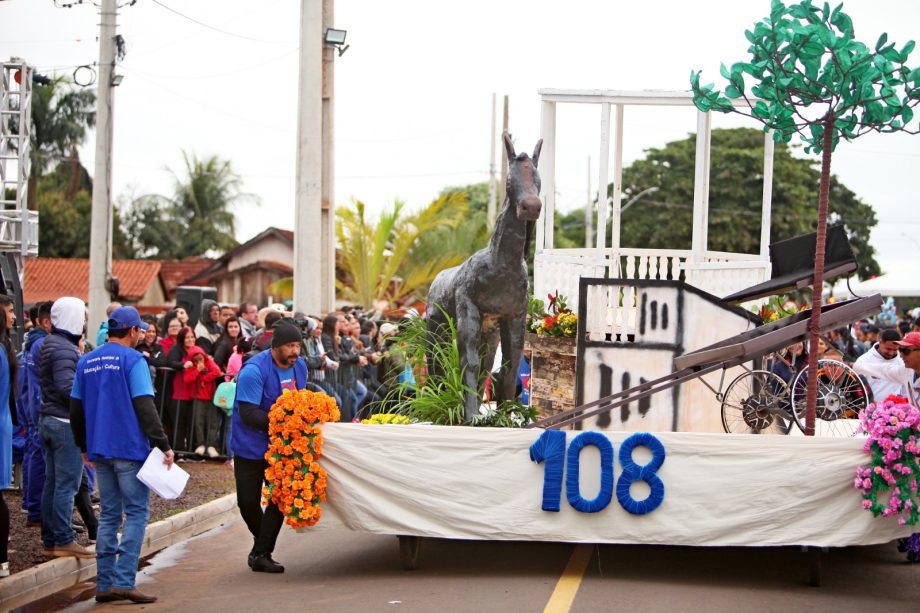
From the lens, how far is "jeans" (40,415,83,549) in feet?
29.3

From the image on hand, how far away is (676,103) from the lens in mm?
16828

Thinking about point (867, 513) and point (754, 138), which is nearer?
point (867, 513)

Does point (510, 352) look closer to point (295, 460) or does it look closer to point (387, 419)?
point (387, 419)

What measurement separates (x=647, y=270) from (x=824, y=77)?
28.3 ft

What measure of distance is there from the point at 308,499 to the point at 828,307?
16.8 ft

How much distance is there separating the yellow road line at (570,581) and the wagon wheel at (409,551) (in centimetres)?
115

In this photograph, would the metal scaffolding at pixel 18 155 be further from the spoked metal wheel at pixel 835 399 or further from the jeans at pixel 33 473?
the spoked metal wheel at pixel 835 399

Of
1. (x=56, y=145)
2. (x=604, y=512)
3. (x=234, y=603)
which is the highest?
(x=56, y=145)

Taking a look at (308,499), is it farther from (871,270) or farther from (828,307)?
(871,270)

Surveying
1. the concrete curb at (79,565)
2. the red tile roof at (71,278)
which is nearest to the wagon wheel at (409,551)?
the concrete curb at (79,565)

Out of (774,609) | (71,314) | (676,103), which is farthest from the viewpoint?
(676,103)

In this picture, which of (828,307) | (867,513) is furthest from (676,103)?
(867,513)

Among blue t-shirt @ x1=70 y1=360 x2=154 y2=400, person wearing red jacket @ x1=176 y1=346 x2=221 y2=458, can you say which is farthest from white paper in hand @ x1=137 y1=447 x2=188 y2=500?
person wearing red jacket @ x1=176 y1=346 x2=221 y2=458

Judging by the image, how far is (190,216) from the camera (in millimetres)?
60094
